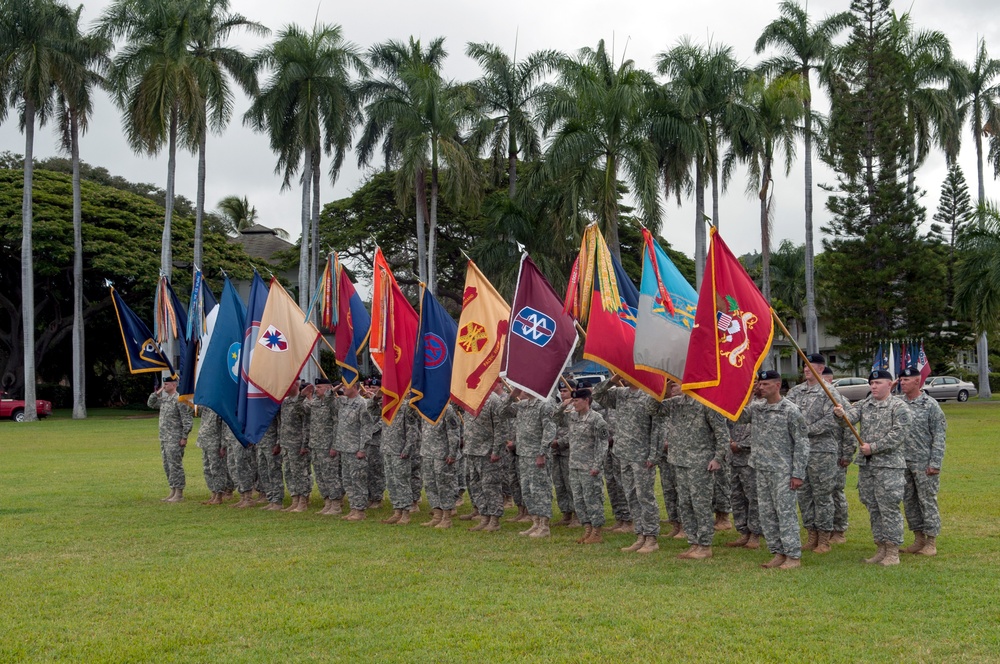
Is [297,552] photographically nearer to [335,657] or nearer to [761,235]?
[335,657]

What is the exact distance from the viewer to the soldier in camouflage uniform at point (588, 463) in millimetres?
9797

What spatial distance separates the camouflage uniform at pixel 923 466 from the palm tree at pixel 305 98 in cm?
2746

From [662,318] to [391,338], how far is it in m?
3.67

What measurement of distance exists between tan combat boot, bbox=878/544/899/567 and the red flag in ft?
5.70

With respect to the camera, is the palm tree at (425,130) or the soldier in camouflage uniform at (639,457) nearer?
the soldier in camouflage uniform at (639,457)

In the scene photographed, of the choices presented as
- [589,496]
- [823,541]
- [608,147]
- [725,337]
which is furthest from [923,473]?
[608,147]

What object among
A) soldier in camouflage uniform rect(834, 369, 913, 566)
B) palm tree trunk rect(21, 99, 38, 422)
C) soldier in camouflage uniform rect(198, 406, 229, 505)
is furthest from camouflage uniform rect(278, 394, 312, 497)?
palm tree trunk rect(21, 99, 38, 422)

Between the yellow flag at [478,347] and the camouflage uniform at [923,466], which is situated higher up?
the yellow flag at [478,347]

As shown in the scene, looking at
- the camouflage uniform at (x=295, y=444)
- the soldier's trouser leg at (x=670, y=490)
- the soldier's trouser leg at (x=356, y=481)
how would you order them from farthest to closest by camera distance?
1. the camouflage uniform at (x=295, y=444)
2. the soldier's trouser leg at (x=356, y=481)
3. the soldier's trouser leg at (x=670, y=490)

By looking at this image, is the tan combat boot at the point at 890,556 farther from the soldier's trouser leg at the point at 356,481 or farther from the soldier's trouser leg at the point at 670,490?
the soldier's trouser leg at the point at 356,481

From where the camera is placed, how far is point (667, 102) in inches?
1332

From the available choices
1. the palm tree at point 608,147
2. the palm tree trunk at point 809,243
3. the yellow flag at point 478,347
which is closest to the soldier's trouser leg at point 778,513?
the yellow flag at point 478,347

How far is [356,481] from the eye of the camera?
38.7 ft

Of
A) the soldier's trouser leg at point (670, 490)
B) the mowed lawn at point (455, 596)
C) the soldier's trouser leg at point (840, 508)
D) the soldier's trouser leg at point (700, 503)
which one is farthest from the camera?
the soldier's trouser leg at point (670, 490)
